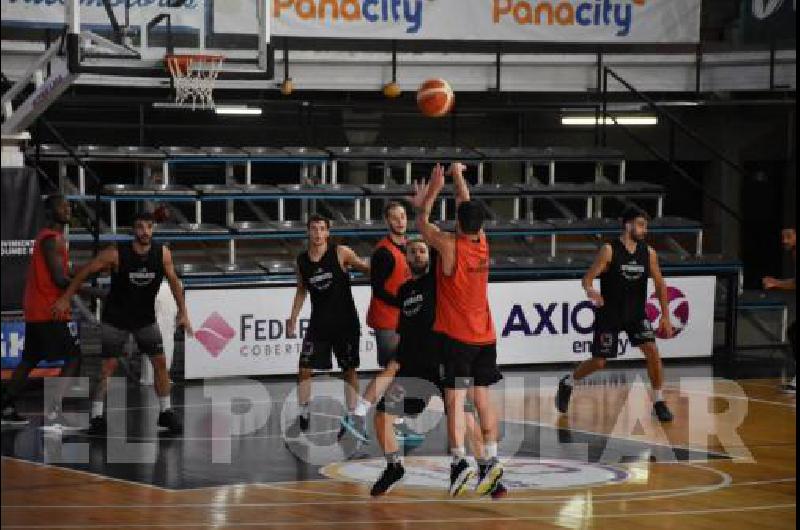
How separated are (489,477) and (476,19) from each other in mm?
→ 12430

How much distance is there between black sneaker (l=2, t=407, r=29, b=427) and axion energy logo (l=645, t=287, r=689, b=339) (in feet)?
28.3

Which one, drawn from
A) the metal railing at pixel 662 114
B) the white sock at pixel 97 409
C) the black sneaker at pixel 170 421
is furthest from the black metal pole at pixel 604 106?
the white sock at pixel 97 409

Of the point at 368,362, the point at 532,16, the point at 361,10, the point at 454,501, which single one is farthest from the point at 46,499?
the point at 532,16

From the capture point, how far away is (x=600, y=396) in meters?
16.2

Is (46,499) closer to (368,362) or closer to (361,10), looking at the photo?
(368,362)

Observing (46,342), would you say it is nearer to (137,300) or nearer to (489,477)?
(137,300)

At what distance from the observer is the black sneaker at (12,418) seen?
13547 mm

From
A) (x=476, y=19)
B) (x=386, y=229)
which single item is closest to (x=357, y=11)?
(x=476, y=19)

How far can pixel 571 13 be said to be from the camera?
2203cm

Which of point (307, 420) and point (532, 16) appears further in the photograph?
point (532, 16)

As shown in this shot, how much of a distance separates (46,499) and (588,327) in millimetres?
9983

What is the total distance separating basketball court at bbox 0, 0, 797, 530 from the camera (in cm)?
1092

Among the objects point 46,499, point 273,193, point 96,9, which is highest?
point 96,9

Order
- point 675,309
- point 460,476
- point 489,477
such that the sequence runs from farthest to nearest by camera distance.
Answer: point 675,309
point 489,477
point 460,476
